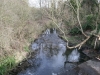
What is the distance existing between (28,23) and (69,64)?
830 centimetres

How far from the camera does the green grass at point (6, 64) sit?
1163 centimetres

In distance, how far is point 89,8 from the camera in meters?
26.7

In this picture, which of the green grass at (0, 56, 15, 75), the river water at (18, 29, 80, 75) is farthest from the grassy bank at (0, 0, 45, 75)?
the river water at (18, 29, 80, 75)

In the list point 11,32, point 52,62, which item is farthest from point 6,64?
point 52,62

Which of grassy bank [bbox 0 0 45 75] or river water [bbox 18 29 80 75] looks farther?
river water [bbox 18 29 80 75]

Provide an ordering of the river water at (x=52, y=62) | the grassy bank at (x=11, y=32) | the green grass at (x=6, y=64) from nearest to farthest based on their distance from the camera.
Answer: the green grass at (x=6, y=64) < the grassy bank at (x=11, y=32) < the river water at (x=52, y=62)

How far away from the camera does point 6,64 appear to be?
12.4m

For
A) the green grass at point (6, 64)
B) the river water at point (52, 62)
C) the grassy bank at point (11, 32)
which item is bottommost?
the river water at point (52, 62)

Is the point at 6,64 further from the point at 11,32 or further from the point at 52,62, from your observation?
the point at 52,62

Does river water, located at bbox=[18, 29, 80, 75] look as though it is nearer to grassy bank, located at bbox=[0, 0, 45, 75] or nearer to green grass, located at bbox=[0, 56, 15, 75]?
green grass, located at bbox=[0, 56, 15, 75]

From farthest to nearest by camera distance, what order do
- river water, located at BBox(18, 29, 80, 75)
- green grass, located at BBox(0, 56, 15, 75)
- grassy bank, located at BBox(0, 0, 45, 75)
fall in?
river water, located at BBox(18, 29, 80, 75)
grassy bank, located at BBox(0, 0, 45, 75)
green grass, located at BBox(0, 56, 15, 75)

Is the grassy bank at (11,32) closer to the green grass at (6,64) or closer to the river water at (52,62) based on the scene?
the green grass at (6,64)

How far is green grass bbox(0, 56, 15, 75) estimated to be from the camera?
11.6 meters

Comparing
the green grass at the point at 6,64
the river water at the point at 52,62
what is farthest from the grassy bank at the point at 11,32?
the river water at the point at 52,62
